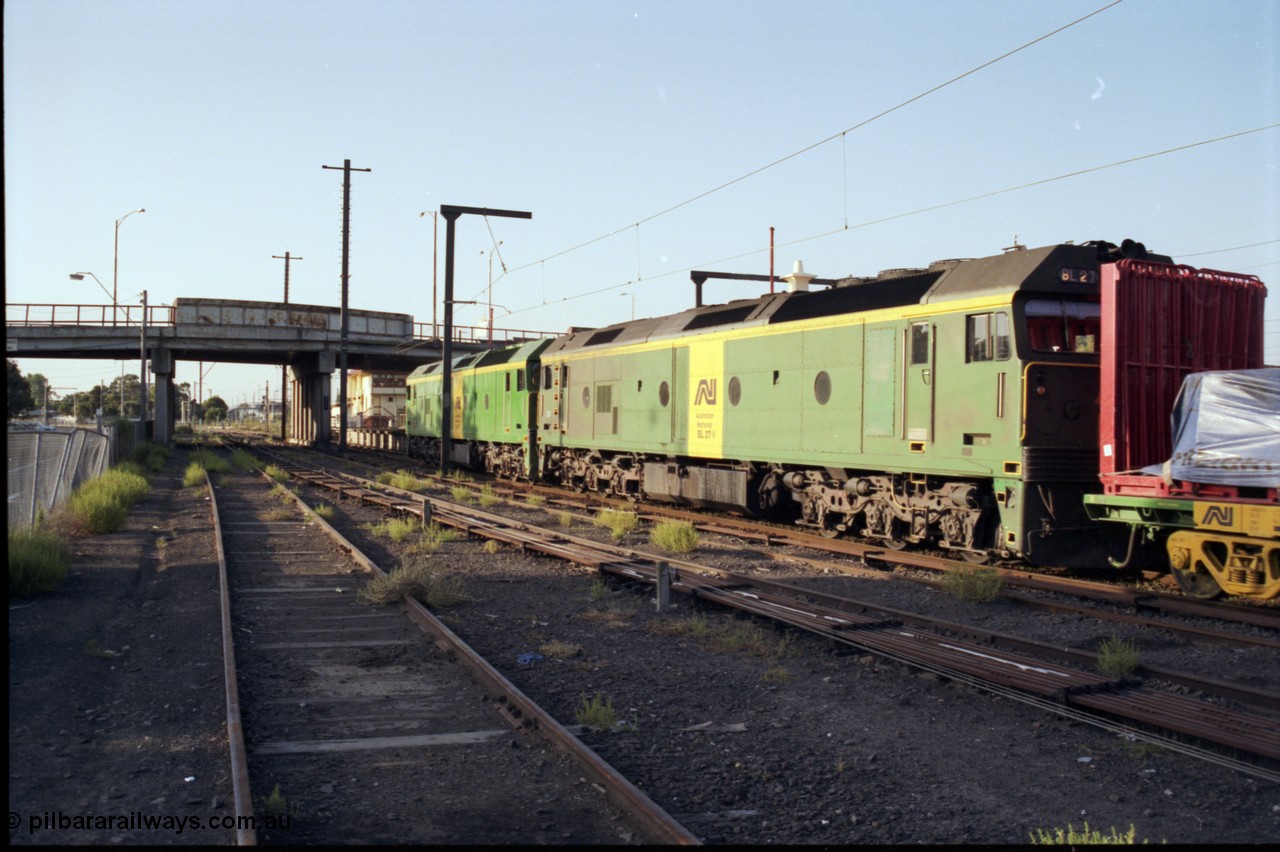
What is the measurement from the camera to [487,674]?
741cm

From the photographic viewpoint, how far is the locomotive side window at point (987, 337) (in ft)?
38.1

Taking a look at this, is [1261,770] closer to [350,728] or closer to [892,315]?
[350,728]

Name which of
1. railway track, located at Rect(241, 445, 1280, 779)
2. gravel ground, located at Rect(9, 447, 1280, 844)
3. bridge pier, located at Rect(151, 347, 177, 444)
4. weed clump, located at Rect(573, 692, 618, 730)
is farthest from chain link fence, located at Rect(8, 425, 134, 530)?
bridge pier, located at Rect(151, 347, 177, 444)

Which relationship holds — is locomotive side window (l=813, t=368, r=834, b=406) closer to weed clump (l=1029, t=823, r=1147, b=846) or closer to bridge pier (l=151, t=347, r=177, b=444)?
weed clump (l=1029, t=823, r=1147, b=846)

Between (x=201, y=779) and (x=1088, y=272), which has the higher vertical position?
(x=1088, y=272)

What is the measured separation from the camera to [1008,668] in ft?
24.9

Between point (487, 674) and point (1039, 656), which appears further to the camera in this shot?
point (1039, 656)

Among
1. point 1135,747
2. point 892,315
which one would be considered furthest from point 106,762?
point 892,315

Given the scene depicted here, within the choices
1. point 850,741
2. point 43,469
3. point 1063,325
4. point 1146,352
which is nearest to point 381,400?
point 43,469

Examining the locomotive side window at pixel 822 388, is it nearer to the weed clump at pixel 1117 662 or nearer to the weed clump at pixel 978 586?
the weed clump at pixel 978 586

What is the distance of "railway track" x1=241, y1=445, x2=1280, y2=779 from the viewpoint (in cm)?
611

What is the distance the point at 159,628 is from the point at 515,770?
5.66 meters

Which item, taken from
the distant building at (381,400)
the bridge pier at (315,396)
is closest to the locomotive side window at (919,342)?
the bridge pier at (315,396)

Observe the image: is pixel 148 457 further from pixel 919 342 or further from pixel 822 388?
pixel 919 342
